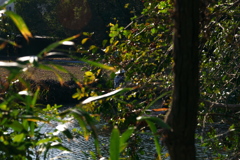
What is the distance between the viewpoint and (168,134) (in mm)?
1639

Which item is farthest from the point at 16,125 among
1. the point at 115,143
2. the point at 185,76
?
the point at 185,76

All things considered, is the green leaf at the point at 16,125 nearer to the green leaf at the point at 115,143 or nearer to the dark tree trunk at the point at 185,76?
the green leaf at the point at 115,143

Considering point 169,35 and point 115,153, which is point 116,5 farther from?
point 115,153

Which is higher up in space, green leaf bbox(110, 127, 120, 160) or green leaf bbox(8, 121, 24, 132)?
green leaf bbox(8, 121, 24, 132)

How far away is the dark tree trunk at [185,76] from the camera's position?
5.23 ft

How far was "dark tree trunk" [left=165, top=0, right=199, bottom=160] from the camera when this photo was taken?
5.23ft

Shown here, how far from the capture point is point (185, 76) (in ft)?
5.24

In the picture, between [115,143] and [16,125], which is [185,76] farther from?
[16,125]

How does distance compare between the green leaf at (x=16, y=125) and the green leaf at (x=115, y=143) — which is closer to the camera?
the green leaf at (x=115, y=143)

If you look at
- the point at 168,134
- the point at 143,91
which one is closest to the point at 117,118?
the point at 143,91

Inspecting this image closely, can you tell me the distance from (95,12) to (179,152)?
34.4m

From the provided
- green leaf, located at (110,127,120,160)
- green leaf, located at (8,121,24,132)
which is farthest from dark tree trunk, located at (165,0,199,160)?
green leaf, located at (8,121,24,132)

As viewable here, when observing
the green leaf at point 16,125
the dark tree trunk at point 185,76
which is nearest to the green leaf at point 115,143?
the dark tree trunk at point 185,76

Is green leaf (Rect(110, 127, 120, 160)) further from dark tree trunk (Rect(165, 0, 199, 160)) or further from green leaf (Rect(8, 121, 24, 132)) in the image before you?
green leaf (Rect(8, 121, 24, 132))
